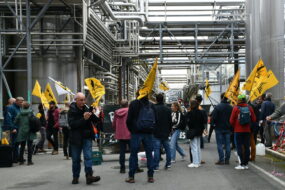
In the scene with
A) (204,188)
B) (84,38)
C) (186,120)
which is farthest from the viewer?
(84,38)

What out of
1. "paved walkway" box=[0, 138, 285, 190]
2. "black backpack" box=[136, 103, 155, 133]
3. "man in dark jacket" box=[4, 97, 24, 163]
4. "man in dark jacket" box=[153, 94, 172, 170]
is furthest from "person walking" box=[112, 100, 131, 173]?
"man in dark jacket" box=[4, 97, 24, 163]

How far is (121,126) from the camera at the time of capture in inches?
412

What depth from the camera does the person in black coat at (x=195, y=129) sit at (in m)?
11.2

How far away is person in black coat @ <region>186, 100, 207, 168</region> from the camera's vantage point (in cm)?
1120

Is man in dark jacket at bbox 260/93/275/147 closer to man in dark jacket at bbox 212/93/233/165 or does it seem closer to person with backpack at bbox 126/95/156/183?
man in dark jacket at bbox 212/93/233/165

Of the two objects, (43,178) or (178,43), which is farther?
(178,43)

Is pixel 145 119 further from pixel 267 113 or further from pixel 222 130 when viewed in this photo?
pixel 267 113

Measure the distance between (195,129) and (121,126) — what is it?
1850 millimetres

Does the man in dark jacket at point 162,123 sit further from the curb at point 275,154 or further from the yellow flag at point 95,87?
the curb at point 275,154

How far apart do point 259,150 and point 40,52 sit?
9178mm

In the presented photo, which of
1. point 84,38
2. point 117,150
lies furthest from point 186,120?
point 84,38

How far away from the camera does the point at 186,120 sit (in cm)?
1162

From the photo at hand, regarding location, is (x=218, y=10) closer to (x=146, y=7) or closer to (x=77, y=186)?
(x=146, y=7)

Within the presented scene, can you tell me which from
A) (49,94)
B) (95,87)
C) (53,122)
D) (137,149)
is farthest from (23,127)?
(137,149)
